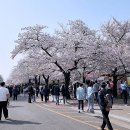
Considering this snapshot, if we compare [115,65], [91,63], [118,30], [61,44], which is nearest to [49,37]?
[61,44]

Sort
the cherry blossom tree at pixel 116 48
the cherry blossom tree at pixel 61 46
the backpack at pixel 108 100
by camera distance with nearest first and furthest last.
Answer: the backpack at pixel 108 100, the cherry blossom tree at pixel 61 46, the cherry blossom tree at pixel 116 48

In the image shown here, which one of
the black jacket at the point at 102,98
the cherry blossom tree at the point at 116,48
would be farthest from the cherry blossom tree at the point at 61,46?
the black jacket at the point at 102,98

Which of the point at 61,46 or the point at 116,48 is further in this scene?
the point at 116,48

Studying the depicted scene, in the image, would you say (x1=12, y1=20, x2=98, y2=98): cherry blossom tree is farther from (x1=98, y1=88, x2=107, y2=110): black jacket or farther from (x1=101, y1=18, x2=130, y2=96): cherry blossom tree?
(x1=98, y1=88, x2=107, y2=110): black jacket

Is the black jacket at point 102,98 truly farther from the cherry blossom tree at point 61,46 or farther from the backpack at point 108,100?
the cherry blossom tree at point 61,46

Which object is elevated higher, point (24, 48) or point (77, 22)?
point (77, 22)

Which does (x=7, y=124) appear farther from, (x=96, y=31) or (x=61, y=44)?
(x=96, y=31)

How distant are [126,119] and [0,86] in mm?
6302

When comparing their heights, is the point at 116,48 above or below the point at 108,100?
above

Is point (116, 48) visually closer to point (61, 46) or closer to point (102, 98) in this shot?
point (61, 46)

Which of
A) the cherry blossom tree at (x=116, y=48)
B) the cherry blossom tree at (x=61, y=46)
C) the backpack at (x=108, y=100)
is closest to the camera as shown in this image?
the backpack at (x=108, y=100)

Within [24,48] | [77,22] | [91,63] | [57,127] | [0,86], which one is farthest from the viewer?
[77,22]

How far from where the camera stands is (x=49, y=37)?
150ft

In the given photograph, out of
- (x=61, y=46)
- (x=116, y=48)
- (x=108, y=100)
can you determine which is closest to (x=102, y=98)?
(x=108, y=100)
